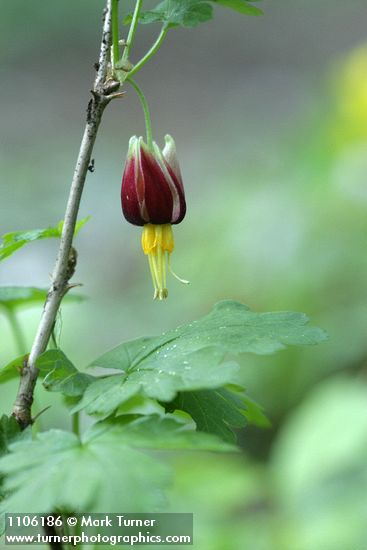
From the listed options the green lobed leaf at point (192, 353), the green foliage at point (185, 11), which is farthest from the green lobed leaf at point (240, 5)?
the green lobed leaf at point (192, 353)

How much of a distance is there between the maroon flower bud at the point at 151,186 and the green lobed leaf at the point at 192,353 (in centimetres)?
20

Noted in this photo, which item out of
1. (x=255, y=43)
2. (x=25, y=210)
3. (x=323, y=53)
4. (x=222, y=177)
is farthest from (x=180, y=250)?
(x=255, y=43)

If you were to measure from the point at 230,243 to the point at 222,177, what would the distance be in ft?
8.73

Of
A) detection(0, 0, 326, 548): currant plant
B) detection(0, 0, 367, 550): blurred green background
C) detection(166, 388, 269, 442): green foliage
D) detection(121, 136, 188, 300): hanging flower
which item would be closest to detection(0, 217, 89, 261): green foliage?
detection(0, 0, 326, 548): currant plant

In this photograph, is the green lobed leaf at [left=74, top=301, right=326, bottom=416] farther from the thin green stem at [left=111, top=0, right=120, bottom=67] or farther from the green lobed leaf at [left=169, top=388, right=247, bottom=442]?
the thin green stem at [left=111, top=0, right=120, bottom=67]

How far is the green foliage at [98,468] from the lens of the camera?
41.4 inches

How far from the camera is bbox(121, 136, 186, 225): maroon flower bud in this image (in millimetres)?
1464

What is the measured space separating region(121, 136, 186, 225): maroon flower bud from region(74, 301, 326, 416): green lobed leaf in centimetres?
20

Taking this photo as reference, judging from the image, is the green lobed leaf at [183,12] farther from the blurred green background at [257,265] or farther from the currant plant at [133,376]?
the blurred green background at [257,265]

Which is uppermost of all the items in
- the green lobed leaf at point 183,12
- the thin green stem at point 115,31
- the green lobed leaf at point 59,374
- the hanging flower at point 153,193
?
the green lobed leaf at point 183,12

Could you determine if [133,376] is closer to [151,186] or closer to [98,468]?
[98,468]

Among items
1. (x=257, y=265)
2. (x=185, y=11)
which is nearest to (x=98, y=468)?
(x=185, y=11)

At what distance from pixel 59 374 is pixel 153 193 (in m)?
0.37

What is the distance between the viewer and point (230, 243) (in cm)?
489
